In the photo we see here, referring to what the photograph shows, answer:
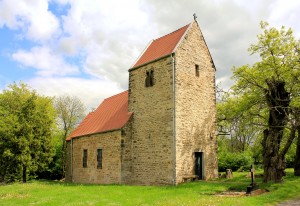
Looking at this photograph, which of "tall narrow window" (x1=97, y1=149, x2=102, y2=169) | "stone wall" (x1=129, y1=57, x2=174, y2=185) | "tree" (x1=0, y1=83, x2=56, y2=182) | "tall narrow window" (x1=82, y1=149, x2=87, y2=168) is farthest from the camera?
"tree" (x1=0, y1=83, x2=56, y2=182)

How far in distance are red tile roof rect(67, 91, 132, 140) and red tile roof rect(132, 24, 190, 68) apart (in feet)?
14.0

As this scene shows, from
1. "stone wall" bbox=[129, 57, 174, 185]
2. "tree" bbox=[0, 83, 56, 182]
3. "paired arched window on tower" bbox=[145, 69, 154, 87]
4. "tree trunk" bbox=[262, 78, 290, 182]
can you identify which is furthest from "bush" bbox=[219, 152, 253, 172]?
"tree" bbox=[0, 83, 56, 182]

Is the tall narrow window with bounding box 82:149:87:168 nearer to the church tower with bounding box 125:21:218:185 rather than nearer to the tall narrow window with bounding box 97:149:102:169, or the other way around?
the tall narrow window with bounding box 97:149:102:169

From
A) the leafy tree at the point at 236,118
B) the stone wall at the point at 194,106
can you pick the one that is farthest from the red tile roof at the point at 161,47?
the leafy tree at the point at 236,118

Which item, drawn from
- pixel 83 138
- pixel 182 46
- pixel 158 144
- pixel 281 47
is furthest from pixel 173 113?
pixel 83 138

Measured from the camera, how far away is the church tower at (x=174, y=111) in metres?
20.8

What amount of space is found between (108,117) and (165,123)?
796 centimetres

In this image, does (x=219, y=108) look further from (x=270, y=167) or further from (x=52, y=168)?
(x=52, y=168)

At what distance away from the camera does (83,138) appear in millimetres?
28594

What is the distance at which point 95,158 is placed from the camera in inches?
1016

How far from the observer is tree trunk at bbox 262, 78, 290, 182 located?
732 inches

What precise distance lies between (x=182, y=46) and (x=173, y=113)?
16.3 ft

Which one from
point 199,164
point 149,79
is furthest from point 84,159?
point 199,164

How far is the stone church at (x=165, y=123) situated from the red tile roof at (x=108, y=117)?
0.15 metres
